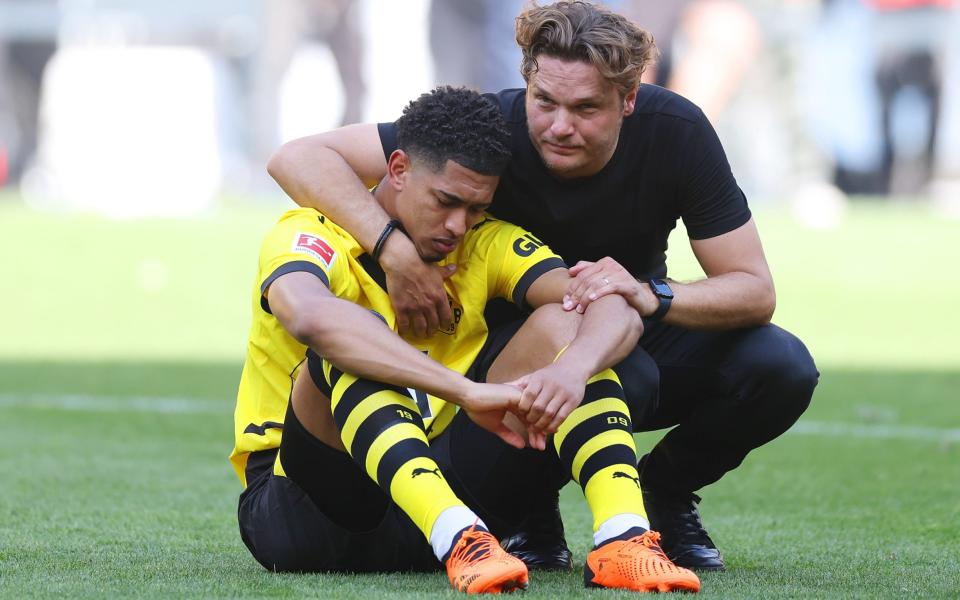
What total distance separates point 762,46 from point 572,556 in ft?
57.1

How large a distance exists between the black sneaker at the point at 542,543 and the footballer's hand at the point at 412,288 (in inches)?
23.1

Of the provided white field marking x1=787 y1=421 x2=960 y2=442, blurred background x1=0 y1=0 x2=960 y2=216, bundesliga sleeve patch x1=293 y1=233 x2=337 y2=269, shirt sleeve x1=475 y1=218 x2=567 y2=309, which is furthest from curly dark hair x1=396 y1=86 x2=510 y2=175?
blurred background x1=0 y1=0 x2=960 y2=216

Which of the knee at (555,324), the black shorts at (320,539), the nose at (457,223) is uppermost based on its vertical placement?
the nose at (457,223)

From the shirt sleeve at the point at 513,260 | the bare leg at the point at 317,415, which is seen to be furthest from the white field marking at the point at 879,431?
the bare leg at the point at 317,415

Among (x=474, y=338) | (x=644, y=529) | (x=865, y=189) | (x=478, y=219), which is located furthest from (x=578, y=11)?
(x=865, y=189)

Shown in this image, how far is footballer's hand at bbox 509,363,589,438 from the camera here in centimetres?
327

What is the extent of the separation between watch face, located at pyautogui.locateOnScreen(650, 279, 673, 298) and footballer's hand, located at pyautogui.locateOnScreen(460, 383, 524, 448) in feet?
1.97

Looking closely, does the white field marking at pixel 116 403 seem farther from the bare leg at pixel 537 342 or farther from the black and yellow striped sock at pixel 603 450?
the black and yellow striped sock at pixel 603 450

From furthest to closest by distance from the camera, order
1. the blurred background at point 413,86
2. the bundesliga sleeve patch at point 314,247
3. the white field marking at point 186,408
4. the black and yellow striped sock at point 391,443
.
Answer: the blurred background at point 413,86 → the white field marking at point 186,408 → the bundesliga sleeve patch at point 314,247 → the black and yellow striped sock at point 391,443

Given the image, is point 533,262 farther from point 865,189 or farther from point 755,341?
point 865,189

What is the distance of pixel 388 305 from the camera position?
373 cm

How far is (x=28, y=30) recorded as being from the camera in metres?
27.1

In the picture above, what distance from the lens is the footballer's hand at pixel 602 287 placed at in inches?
142

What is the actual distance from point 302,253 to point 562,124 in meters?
0.77
